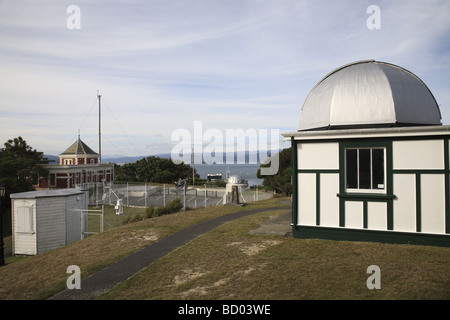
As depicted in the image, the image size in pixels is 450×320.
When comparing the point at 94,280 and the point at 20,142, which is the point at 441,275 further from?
the point at 20,142

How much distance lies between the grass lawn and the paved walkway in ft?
1.06

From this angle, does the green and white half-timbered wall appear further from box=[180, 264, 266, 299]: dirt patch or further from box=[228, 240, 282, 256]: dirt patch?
box=[180, 264, 266, 299]: dirt patch

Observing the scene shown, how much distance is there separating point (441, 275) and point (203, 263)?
17.5 ft

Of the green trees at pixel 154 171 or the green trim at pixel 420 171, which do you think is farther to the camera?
the green trees at pixel 154 171

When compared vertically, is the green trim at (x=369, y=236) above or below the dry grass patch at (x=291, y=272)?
above

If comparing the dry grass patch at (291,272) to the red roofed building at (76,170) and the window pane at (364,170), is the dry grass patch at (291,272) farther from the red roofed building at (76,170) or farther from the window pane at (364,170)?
the red roofed building at (76,170)

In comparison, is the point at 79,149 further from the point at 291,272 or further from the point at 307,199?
the point at 291,272

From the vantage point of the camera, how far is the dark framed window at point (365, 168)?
9.18 m

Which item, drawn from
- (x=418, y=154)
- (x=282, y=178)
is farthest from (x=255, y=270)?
(x=282, y=178)

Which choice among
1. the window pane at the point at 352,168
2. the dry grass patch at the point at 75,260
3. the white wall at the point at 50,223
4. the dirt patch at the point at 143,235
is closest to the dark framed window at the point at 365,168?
the window pane at the point at 352,168

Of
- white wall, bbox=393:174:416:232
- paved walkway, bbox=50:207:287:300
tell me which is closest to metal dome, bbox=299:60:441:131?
white wall, bbox=393:174:416:232

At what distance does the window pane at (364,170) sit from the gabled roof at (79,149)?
51.6 meters

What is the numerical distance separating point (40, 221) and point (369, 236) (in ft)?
44.4
